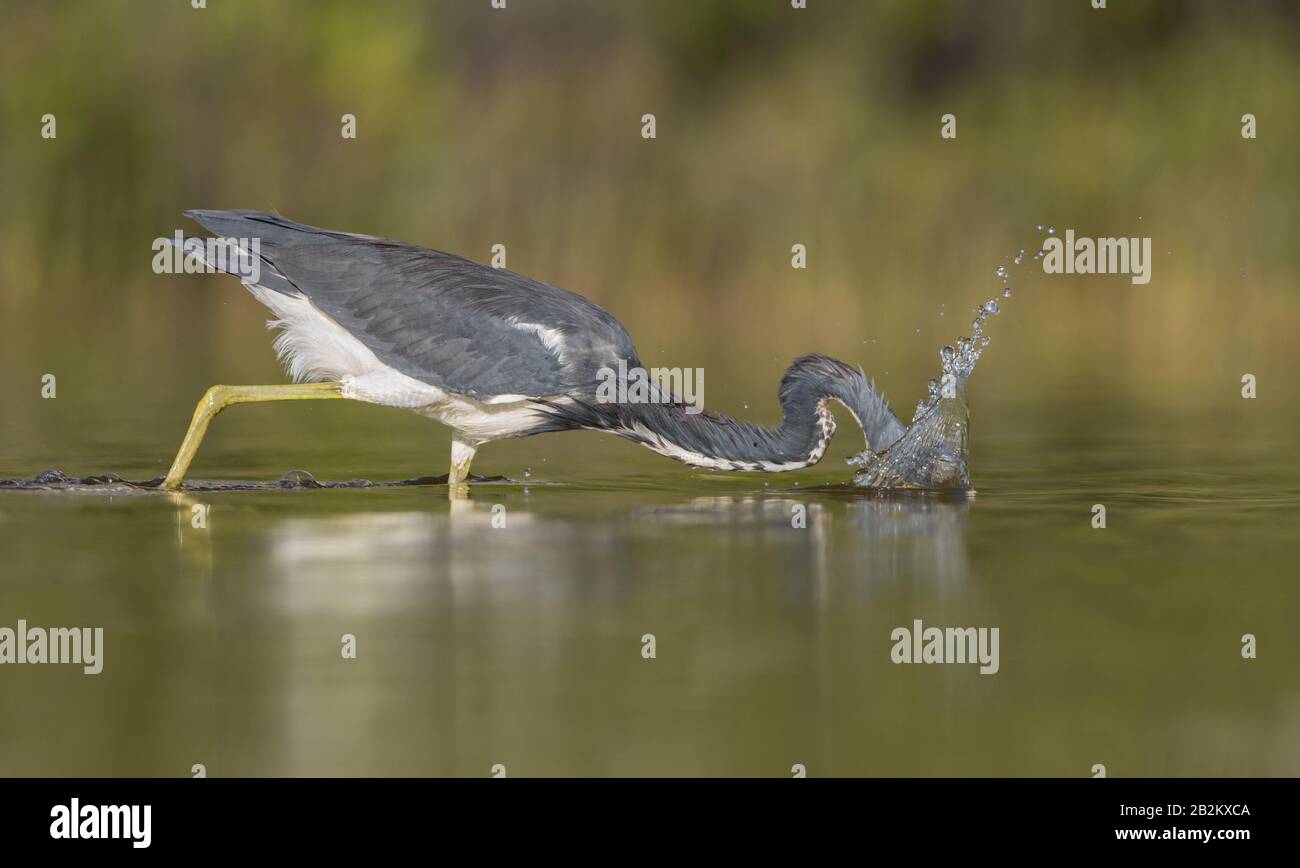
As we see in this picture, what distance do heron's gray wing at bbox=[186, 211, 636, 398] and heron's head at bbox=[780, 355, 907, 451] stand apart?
0.98m

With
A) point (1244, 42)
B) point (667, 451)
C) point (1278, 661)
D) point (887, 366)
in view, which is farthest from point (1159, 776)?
point (1244, 42)

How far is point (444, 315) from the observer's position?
418 inches

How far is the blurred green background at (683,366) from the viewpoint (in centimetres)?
570

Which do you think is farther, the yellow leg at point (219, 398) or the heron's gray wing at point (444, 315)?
the heron's gray wing at point (444, 315)

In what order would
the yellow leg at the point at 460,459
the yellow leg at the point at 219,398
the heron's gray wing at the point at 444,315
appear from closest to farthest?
the yellow leg at the point at 219,398 → the heron's gray wing at the point at 444,315 → the yellow leg at the point at 460,459

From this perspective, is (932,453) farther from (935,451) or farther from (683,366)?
(683,366)

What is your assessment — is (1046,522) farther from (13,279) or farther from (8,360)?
(13,279)

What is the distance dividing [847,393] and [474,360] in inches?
84.9

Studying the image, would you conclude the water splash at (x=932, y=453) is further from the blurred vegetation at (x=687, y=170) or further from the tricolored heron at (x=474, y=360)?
the blurred vegetation at (x=687, y=170)

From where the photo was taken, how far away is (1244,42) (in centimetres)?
2433

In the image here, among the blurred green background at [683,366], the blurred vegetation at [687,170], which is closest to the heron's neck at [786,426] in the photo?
the blurred green background at [683,366]

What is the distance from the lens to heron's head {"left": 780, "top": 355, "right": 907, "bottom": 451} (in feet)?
34.8

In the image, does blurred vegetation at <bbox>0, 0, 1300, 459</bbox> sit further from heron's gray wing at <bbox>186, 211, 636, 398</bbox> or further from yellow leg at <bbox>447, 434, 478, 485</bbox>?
heron's gray wing at <bbox>186, 211, 636, 398</bbox>

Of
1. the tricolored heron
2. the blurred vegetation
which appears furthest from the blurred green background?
the tricolored heron
